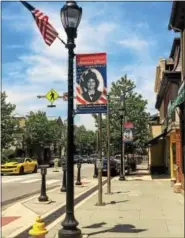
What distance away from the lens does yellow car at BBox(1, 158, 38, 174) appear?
1339 inches

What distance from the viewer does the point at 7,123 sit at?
160ft

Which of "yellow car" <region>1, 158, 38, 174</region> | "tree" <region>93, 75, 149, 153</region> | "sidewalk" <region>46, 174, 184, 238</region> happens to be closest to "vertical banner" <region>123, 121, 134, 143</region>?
"tree" <region>93, 75, 149, 153</region>

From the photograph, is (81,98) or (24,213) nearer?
(81,98)

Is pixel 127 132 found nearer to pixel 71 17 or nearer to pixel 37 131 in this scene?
pixel 71 17

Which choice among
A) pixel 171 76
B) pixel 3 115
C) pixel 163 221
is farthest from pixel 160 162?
pixel 163 221

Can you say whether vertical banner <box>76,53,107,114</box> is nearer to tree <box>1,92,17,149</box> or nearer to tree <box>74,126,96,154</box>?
tree <box>1,92,17,149</box>

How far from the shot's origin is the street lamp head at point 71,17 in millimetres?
8156

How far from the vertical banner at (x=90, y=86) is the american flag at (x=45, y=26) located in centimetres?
91

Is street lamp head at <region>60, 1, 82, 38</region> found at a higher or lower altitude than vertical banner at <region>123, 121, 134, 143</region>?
higher

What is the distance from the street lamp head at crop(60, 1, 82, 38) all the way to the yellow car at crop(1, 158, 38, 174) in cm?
2657

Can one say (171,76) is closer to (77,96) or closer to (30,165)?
(77,96)

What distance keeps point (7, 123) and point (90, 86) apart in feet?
133

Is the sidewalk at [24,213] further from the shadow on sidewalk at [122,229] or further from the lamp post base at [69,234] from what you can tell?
the shadow on sidewalk at [122,229]

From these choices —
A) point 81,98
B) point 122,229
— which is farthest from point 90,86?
point 122,229
